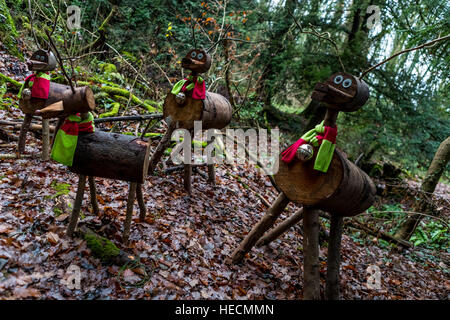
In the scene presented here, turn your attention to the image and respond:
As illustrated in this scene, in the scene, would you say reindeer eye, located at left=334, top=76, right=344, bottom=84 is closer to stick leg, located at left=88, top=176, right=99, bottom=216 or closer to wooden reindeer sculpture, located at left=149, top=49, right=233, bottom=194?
wooden reindeer sculpture, located at left=149, top=49, right=233, bottom=194

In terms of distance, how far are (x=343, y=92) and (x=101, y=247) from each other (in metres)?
2.94

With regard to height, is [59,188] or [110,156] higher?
[110,156]

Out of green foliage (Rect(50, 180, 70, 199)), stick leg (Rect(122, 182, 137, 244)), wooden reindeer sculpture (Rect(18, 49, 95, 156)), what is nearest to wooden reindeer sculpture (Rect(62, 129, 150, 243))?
stick leg (Rect(122, 182, 137, 244))

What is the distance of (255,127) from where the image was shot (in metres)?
9.66

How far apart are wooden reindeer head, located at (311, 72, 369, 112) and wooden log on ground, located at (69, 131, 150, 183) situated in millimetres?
1898

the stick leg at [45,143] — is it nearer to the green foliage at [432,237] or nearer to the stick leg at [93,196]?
the stick leg at [93,196]

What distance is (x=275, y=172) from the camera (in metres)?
3.09

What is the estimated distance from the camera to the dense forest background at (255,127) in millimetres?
3256

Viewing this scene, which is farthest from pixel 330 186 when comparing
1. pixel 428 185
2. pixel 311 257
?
pixel 428 185

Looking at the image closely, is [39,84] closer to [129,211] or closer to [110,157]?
[110,157]

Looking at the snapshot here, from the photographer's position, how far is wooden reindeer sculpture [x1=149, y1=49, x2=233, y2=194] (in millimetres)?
3977
